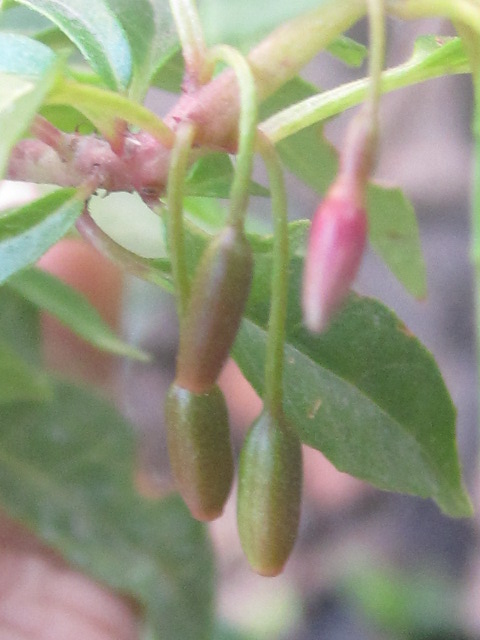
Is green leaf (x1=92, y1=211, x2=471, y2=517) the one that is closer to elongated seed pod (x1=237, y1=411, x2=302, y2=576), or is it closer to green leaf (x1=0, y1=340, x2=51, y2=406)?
elongated seed pod (x1=237, y1=411, x2=302, y2=576)

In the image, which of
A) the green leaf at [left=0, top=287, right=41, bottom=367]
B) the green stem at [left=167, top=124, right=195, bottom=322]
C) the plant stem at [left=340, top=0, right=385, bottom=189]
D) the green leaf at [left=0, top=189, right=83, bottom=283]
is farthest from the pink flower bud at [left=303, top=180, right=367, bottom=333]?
the green leaf at [left=0, top=287, right=41, bottom=367]

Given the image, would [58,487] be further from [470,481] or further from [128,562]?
[470,481]

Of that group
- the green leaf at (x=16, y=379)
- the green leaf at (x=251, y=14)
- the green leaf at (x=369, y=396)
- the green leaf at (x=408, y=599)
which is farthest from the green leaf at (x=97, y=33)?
the green leaf at (x=408, y=599)

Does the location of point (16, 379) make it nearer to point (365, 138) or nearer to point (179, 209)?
point (179, 209)

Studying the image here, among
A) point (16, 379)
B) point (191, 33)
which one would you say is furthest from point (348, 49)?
point (16, 379)

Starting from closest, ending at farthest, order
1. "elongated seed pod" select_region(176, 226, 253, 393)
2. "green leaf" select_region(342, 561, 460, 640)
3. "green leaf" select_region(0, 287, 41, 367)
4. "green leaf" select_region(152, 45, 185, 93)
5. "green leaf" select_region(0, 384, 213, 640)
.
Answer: "elongated seed pod" select_region(176, 226, 253, 393) < "green leaf" select_region(152, 45, 185, 93) < "green leaf" select_region(0, 287, 41, 367) < "green leaf" select_region(0, 384, 213, 640) < "green leaf" select_region(342, 561, 460, 640)

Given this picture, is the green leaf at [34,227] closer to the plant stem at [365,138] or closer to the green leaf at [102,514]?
the plant stem at [365,138]
